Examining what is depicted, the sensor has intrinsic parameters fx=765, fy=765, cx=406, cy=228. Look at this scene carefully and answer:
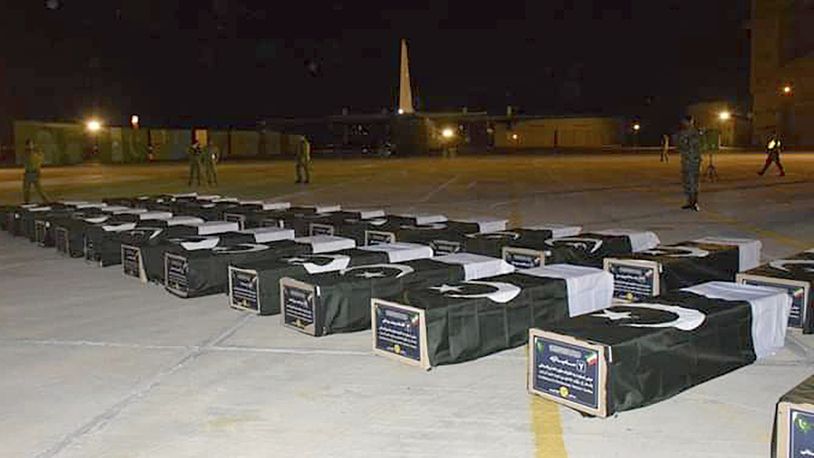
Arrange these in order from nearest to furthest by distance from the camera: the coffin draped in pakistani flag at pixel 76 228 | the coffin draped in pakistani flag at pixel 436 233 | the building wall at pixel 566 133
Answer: the coffin draped in pakistani flag at pixel 436 233, the coffin draped in pakistani flag at pixel 76 228, the building wall at pixel 566 133

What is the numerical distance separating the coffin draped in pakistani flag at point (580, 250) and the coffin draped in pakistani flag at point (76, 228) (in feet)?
22.7

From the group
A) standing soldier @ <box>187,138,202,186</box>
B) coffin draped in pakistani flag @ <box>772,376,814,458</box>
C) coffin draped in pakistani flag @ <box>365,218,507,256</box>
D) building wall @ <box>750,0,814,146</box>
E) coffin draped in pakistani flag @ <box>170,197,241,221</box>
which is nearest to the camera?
coffin draped in pakistani flag @ <box>772,376,814,458</box>

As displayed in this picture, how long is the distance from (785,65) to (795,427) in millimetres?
79167

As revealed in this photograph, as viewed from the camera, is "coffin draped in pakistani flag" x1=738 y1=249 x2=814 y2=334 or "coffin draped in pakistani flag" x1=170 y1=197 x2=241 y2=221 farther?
"coffin draped in pakistani flag" x1=170 y1=197 x2=241 y2=221

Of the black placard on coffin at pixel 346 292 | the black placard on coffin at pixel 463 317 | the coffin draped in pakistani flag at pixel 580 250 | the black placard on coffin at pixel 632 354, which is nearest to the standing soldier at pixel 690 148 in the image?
the coffin draped in pakistani flag at pixel 580 250

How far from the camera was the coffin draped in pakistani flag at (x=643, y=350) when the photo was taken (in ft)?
16.4

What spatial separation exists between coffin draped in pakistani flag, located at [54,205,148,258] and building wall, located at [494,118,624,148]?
3410 inches

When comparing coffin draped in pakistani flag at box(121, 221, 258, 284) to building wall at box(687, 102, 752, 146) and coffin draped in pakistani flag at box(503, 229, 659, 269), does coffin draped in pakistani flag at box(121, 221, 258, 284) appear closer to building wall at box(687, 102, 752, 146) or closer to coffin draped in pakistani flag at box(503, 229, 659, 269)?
coffin draped in pakistani flag at box(503, 229, 659, 269)

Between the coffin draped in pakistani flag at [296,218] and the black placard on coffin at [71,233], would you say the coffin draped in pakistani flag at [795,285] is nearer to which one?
the coffin draped in pakistani flag at [296,218]

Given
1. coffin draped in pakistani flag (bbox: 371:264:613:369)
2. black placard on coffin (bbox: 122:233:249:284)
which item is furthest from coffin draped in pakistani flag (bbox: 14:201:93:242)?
coffin draped in pakistani flag (bbox: 371:264:613:369)

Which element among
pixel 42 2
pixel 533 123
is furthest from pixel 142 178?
pixel 533 123

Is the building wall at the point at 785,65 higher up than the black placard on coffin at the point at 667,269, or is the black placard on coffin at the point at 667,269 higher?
the building wall at the point at 785,65

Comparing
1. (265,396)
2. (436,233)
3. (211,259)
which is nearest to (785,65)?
(436,233)

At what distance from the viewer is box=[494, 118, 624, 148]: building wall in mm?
99812
